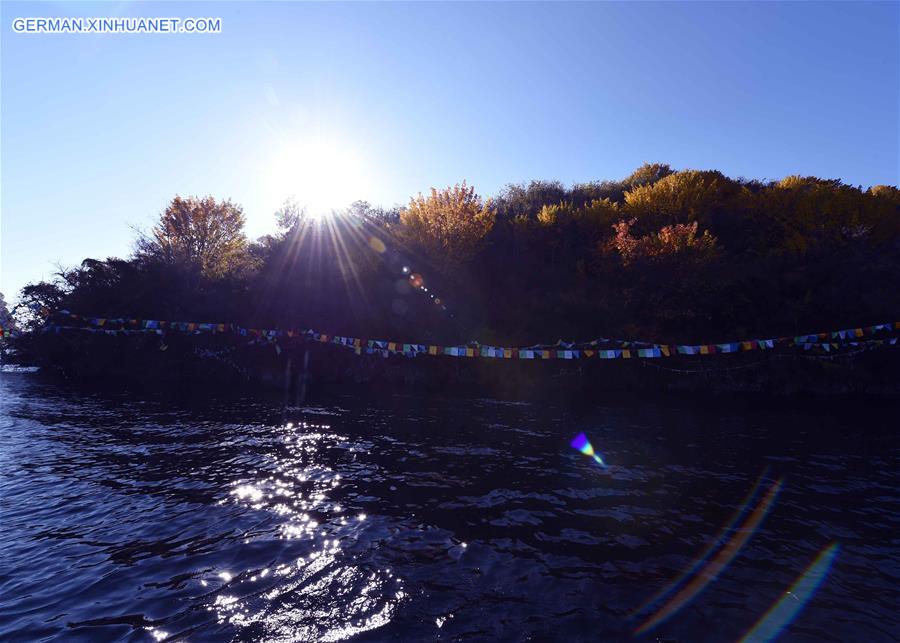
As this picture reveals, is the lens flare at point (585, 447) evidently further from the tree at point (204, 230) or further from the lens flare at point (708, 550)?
the tree at point (204, 230)

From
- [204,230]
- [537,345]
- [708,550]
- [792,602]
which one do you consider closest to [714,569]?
[708,550]

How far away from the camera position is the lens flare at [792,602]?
17.1 ft

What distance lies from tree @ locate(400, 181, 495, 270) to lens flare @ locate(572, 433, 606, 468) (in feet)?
66.6

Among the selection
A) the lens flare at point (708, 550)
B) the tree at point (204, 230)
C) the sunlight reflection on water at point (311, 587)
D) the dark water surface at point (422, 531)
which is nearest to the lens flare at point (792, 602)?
the dark water surface at point (422, 531)

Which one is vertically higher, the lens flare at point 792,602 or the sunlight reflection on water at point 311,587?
the sunlight reflection on water at point 311,587

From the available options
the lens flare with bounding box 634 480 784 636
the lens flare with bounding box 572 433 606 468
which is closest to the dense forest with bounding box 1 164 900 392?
the lens flare with bounding box 572 433 606 468

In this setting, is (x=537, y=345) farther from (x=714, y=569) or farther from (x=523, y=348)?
(x=714, y=569)

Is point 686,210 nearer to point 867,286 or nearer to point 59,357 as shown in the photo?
point 867,286

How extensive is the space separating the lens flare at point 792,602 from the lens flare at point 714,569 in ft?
2.55

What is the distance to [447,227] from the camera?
3291 centimetres

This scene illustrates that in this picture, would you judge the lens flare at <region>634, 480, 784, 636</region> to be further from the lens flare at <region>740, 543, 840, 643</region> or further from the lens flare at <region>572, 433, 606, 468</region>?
the lens flare at <region>572, 433, 606, 468</region>

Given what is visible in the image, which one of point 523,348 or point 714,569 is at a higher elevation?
point 523,348

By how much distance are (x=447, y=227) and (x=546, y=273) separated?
9541mm

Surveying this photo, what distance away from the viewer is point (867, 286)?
2744cm
